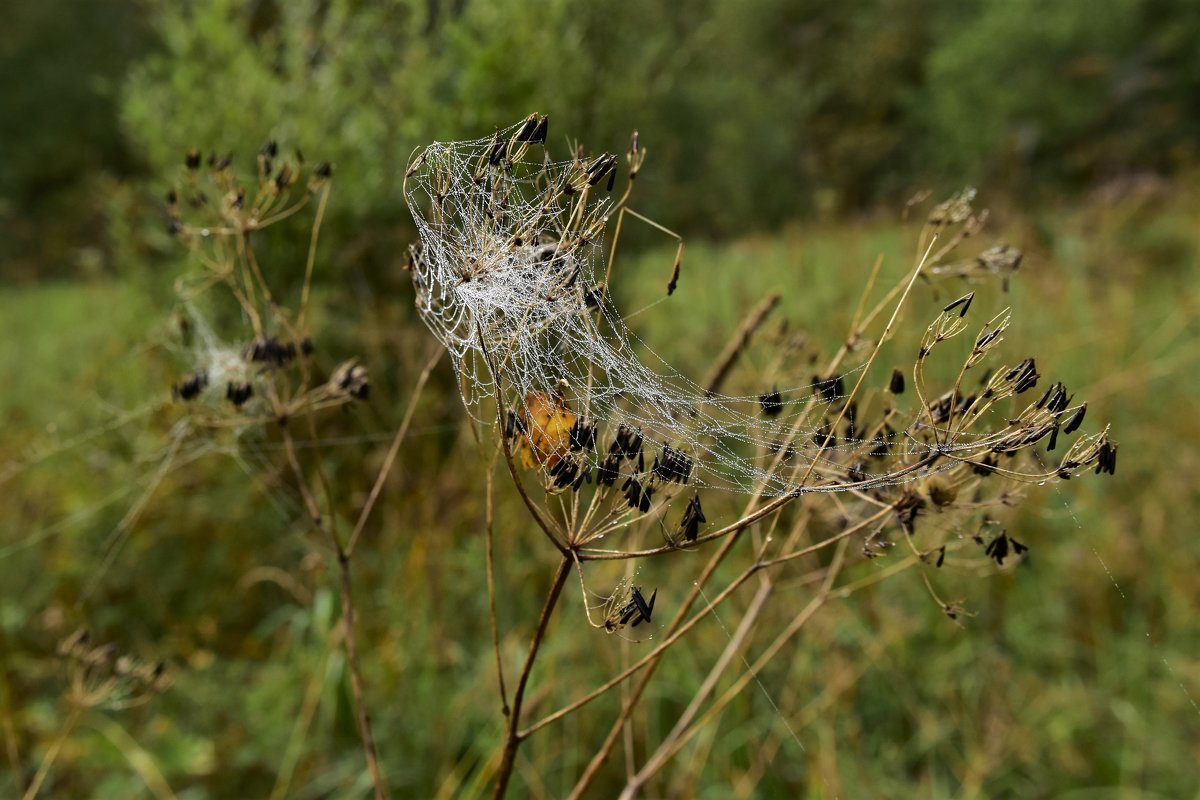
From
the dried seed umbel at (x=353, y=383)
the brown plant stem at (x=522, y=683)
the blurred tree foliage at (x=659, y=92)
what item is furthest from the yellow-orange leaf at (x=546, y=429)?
the blurred tree foliage at (x=659, y=92)

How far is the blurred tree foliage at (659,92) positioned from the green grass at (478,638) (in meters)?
1.03

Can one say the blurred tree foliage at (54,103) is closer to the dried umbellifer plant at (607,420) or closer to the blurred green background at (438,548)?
the blurred green background at (438,548)

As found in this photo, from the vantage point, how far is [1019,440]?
2.64 ft

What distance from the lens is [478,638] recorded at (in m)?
3.15

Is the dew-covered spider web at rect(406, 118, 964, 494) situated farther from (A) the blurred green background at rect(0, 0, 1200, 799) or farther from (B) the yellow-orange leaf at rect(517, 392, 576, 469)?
(A) the blurred green background at rect(0, 0, 1200, 799)

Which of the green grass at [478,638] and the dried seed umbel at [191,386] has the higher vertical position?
the dried seed umbel at [191,386]

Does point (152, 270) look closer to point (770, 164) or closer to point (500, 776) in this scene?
point (500, 776)

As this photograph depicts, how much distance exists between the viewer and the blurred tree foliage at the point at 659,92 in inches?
171

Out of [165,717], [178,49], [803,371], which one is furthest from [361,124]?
[803,371]

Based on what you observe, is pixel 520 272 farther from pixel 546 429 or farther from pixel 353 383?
pixel 353 383

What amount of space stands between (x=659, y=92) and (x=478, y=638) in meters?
4.14

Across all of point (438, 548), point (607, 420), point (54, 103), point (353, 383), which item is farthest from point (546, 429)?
point (54, 103)

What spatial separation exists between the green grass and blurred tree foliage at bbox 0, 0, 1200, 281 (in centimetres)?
103

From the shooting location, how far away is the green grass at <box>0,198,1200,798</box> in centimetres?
260
